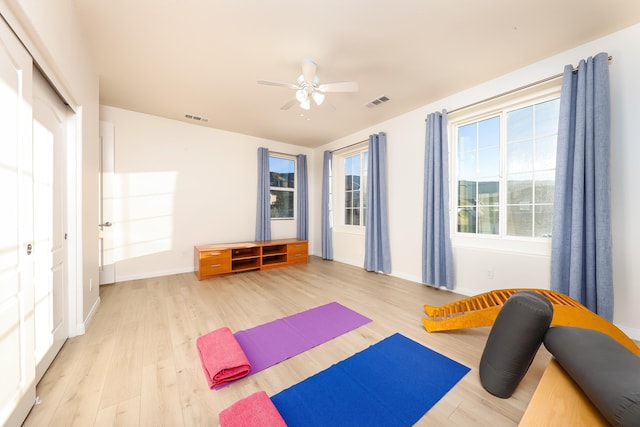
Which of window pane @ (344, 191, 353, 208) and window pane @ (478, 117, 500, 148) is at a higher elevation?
window pane @ (478, 117, 500, 148)

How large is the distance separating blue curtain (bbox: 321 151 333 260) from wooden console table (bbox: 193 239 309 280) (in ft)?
1.83

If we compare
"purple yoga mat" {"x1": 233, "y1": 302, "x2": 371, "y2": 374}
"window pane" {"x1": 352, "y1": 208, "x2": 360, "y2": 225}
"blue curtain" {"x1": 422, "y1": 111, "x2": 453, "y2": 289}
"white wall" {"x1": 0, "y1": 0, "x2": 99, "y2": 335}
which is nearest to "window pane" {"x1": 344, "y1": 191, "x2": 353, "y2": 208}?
"window pane" {"x1": 352, "y1": 208, "x2": 360, "y2": 225}

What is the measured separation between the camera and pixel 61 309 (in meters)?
1.93

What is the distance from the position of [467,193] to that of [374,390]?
9.55ft

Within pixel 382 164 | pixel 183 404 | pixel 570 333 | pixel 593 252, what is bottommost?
pixel 183 404

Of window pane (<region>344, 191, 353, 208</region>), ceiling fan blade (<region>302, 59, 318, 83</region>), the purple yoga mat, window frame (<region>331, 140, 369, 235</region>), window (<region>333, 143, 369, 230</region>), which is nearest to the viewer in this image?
the purple yoga mat

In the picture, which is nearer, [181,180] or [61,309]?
[61,309]

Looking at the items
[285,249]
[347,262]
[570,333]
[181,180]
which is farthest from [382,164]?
[181,180]

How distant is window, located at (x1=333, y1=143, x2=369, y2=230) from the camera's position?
4.85m

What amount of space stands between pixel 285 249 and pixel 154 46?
3.65 m

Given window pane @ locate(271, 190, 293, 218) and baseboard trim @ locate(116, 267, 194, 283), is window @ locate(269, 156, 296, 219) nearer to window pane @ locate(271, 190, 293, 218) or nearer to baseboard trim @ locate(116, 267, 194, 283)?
window pane @ locate(271, 190, 293, 218)

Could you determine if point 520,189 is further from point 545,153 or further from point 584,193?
point 584,193

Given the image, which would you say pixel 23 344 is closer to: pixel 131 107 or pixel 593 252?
pixel 131 107

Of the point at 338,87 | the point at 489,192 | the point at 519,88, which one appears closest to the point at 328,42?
the point at 338,87
